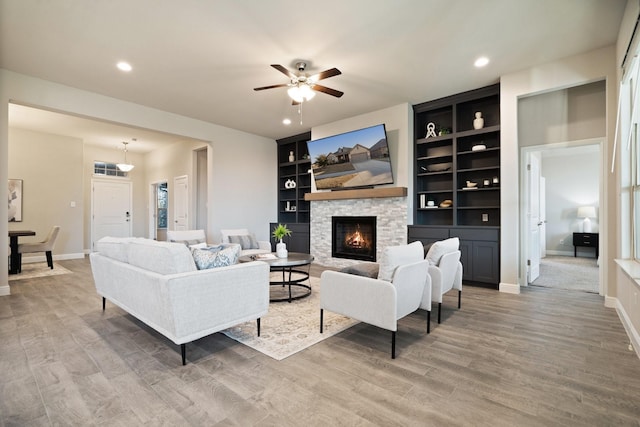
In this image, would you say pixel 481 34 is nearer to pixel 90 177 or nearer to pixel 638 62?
pixel 638 62

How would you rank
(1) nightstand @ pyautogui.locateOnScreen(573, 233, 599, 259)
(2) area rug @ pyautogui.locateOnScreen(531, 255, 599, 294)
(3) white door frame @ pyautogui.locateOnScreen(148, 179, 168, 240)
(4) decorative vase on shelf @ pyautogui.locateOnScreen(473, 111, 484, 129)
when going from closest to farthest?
(2) area rug @ pyautogui.locateOnScreen(531, 255, 599, 294), (4) decorative vase on shelf @ pyautogui.locateOnScreen(473, 111, 484, 129), (1) nightstand @ pyautogui.locateOnScreen(573, 233, 599, 259), (3) white door frame @ pyautogui.locateOnScreen(148, 179, 168, 240)

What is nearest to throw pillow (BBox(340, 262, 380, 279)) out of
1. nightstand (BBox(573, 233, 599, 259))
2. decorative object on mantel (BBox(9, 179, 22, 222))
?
nightstand (BBox(573, 233, 599, 259))

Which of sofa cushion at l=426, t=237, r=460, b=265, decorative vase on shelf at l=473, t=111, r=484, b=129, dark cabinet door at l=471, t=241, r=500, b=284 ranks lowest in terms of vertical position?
dark cabinet door at l=471, t=241, r=500, b=284

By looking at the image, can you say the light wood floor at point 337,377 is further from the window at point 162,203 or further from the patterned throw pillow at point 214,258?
the window at point 162,203

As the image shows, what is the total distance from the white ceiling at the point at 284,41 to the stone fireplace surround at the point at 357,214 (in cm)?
193

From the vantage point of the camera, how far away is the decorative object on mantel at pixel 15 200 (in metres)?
6.66

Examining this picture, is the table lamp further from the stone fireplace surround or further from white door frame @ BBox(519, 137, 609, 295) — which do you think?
the stone fireplace surround

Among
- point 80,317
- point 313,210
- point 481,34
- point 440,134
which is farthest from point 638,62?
point 80,317

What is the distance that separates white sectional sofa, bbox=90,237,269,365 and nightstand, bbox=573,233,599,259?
849 cm

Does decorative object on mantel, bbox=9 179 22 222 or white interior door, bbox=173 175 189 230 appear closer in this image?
decorative object on mantel, bbox=9 179 22 222

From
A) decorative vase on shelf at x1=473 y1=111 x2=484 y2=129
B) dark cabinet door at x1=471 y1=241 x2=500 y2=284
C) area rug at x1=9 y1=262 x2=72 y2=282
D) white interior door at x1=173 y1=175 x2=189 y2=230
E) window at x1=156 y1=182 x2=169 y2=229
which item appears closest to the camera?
dark cabinet door at x1=471 y1=241 x2=500 y2=284

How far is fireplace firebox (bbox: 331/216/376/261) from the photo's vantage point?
583cm

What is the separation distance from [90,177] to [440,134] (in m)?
9.04

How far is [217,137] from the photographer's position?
Result: 651 centimetres
